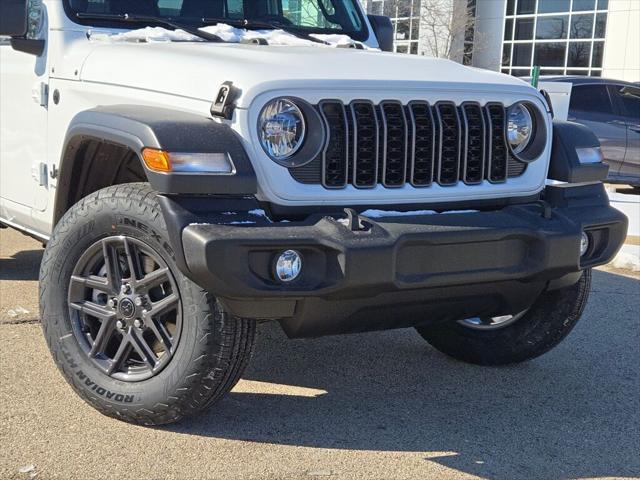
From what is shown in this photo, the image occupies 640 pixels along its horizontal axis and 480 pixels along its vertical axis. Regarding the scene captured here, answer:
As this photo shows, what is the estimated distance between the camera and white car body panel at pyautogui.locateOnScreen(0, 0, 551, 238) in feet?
11.4

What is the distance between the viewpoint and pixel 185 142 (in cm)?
331

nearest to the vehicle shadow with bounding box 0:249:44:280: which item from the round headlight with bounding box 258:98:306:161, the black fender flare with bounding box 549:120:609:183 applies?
the round headlight with bounding box 258:98:306:161

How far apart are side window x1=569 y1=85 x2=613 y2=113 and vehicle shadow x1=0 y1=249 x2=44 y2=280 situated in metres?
7.37

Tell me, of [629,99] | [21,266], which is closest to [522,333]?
[21,266]

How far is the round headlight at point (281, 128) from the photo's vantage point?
3465mm

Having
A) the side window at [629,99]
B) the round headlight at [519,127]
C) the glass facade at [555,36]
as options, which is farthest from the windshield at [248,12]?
the glass facade at [555,36]

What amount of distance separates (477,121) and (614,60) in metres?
22.9

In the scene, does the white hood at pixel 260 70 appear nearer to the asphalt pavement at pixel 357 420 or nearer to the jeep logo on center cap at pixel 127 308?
the jeep logo on center cap at pixel 127 308

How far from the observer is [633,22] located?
971 inches

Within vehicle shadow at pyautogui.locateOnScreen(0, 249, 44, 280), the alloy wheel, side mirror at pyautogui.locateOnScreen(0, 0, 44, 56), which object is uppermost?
side mirror at pyautogui.locateOnScreen(0, 0, 44, 56)

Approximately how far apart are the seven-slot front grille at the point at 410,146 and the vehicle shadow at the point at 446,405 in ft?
3.41

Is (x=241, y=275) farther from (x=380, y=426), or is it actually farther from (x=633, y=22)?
(x=633, y=22)

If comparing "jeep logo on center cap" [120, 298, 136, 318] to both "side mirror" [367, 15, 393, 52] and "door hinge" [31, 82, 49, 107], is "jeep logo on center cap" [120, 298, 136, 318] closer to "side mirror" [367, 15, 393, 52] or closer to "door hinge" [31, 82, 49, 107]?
"door hinge" [31, 82, 49, 107]

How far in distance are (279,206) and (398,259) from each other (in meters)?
0.49
